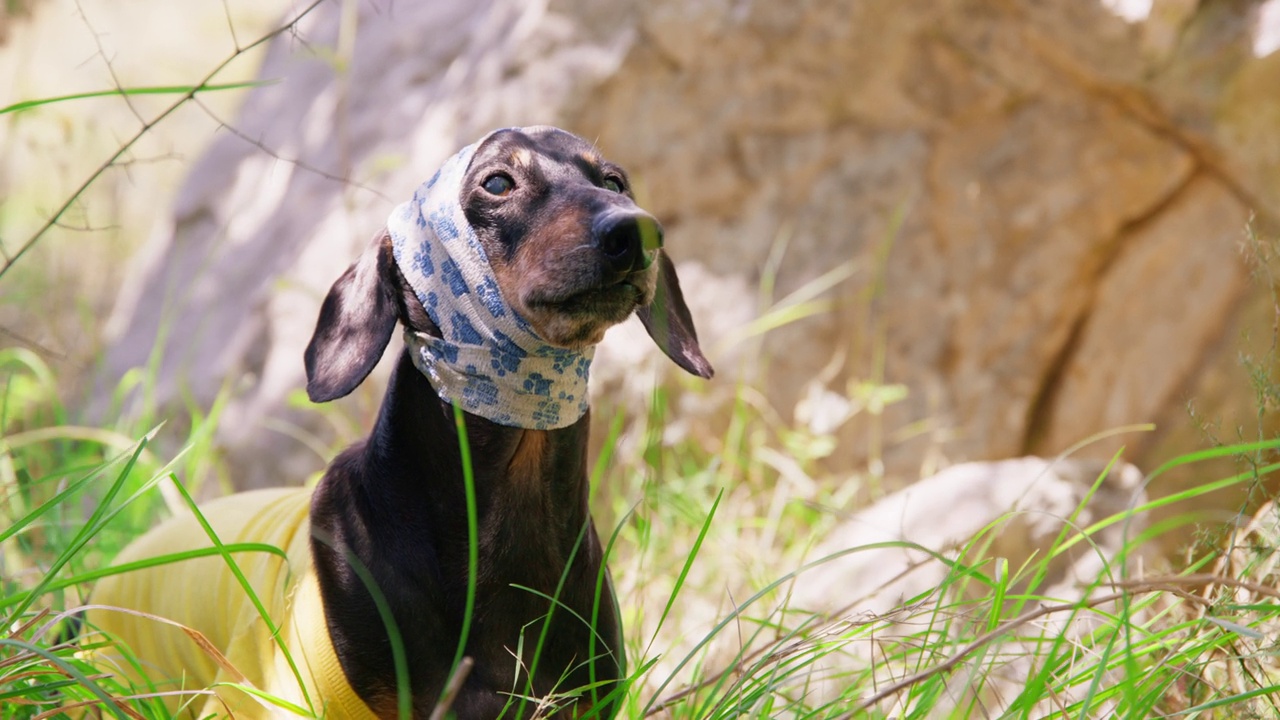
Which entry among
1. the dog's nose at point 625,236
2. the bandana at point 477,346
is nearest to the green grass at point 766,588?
the bandana at point 477,346

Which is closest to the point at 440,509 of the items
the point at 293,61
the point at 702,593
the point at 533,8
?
the point at 702,593

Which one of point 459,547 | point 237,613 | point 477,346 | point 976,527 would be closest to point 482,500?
point 459,547

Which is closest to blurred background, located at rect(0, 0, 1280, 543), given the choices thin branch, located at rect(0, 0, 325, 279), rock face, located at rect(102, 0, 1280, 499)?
rock face, located at rect(102, 0, 1280, 499)

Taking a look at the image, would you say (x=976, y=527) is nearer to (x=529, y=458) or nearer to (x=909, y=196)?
(x=909, y=196)

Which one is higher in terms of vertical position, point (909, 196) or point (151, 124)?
point (151, 124)

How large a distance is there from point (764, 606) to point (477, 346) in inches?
57.1

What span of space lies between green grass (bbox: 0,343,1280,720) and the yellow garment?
9 cm

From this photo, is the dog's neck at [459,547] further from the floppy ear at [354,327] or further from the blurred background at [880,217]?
the blurred background at [880,217]

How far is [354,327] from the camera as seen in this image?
2053 millimetres

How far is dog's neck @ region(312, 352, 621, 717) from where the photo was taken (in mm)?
1870

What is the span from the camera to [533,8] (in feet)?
14.6

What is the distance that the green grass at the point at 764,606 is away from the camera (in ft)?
5.49

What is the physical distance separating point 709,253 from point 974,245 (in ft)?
3.52

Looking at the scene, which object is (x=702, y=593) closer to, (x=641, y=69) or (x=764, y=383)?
(x=764, y=383)
